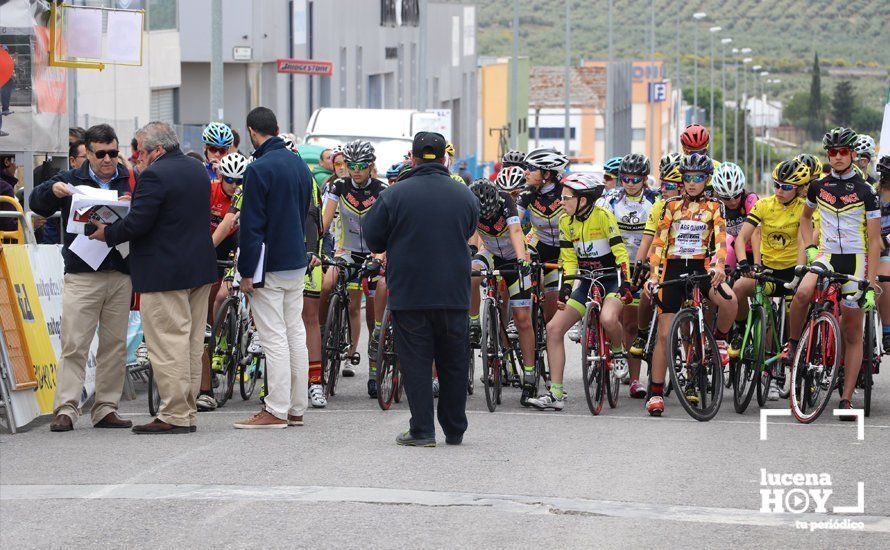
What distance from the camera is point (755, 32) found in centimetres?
18225

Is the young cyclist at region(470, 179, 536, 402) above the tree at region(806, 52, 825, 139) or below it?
below

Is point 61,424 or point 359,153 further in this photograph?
point 359,153

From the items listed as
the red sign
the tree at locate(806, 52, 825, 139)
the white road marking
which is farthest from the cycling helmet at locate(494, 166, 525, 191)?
the tree at locate(806, 52, 825, 139)

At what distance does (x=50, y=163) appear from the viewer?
16.4 m

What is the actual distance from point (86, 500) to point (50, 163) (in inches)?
346

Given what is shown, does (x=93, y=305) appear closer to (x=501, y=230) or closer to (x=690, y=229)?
(x=501, y=230)

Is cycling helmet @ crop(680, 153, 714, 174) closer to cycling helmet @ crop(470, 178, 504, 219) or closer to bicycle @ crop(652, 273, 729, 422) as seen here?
bicycle @ crop(652, 273, 729, 422)

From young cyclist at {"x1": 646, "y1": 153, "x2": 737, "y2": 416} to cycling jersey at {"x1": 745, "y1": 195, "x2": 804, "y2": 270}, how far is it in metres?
0.92

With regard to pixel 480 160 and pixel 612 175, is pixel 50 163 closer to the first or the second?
pixel 612 175

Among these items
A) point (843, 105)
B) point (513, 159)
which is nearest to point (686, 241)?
point (513, 159)

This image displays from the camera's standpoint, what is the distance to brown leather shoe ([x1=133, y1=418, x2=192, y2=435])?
10.6m

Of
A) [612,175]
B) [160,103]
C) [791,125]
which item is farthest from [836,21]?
[612,175]

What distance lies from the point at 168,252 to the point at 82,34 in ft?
22.9

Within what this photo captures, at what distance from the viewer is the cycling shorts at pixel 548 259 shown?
1341cm
